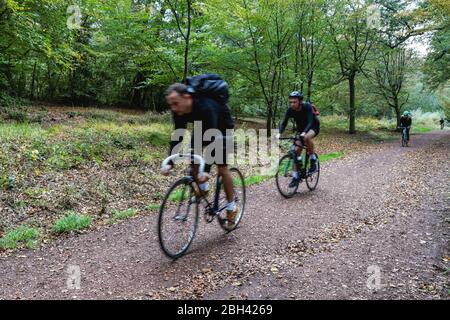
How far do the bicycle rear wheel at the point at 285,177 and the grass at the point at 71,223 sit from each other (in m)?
4.10

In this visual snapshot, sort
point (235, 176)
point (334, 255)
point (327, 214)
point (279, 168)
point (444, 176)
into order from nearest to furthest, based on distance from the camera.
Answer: point (334, 255) < point (235, 176) < point (327, 214) < point (279, 168) < point (444, 176)

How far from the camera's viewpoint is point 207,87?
476 centimetres

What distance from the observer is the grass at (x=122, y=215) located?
22.5ft

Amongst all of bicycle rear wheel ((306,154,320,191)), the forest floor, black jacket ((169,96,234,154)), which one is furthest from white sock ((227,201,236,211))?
bicycle rear wheel ((306,154,320,191))

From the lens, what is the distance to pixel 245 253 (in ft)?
16.5

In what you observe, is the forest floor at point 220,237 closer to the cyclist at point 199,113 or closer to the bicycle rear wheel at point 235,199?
the bicycle rear wheel at point 235,199

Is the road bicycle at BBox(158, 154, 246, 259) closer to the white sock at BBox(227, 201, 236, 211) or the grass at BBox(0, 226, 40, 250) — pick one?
the white sock at BBox(227, 201, 236, 211)

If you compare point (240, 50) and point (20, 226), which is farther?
point (240, 50)

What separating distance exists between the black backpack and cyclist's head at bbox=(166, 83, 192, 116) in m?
0.10

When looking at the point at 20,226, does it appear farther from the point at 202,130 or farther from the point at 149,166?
the point at 149,166

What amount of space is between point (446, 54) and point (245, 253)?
71.5 feet
